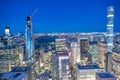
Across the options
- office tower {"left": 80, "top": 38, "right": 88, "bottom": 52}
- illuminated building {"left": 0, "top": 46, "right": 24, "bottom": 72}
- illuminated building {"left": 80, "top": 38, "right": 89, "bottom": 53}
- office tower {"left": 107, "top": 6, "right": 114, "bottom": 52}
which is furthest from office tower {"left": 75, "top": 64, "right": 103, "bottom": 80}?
office tower {"left": 80, "top": 38, "right": 88, "bottom": 52}

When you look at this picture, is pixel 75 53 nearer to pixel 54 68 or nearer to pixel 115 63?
pixel 54 68

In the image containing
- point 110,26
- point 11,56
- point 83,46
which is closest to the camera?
point 11,56

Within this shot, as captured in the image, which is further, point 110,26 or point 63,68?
point 110,26

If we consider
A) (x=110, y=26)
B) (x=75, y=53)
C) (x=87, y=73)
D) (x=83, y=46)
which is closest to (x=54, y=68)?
(x=87, y=73)

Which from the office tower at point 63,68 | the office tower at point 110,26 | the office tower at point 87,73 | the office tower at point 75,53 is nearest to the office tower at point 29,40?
the office tower at point 63,68

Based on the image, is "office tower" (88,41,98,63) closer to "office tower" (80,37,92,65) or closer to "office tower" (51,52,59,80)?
"office tower" (80,37,92,65)

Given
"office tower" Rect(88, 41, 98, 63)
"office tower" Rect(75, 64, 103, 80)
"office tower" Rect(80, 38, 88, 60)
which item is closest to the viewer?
"office tower" Rect(75, 64, 103, 80)

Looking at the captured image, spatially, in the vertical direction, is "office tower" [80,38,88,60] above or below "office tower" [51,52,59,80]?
above

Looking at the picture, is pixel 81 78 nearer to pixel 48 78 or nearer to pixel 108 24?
pixel 48 78

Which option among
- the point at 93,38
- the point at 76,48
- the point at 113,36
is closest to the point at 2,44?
the point at 76,48

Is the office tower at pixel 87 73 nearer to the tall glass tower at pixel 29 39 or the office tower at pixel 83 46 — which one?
the tall glass tower at pixel 29 39

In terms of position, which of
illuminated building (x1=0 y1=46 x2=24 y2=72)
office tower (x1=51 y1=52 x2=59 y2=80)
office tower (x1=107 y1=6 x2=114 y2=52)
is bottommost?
office tower (x1=51 y1=52 x2=59 y2=80)
